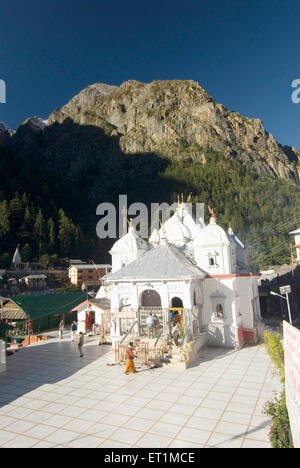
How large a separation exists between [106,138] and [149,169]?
2915 centimetres

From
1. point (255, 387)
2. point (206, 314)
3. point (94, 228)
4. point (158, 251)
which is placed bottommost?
point (255, 387)

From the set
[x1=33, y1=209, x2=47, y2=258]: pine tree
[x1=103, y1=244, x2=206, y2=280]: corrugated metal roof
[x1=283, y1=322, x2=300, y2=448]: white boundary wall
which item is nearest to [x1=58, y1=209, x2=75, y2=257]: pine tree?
[x1=33, y1=209, x2=47, y2=258]: pine tree

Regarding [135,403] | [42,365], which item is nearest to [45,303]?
[42,365]

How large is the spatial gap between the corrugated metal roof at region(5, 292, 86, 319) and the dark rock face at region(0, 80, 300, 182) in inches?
3353

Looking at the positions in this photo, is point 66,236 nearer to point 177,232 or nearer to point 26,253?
point 26,253

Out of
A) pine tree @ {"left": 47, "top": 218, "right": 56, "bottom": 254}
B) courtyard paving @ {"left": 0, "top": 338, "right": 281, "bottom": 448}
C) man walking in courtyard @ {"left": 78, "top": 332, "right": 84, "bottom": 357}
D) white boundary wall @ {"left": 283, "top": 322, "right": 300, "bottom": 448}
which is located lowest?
courtyard paving @ {"left": 0, "top": 338, "right": 281, "bottom": 448}

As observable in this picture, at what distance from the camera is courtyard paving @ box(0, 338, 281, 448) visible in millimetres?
7148

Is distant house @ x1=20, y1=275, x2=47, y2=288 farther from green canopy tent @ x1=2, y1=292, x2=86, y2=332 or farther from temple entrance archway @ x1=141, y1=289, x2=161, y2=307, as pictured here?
temple entrance archway @ x1=141, y1=289, x2=161, y2=307

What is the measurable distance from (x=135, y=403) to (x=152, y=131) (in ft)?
368

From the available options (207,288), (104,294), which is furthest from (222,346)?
(104,294)

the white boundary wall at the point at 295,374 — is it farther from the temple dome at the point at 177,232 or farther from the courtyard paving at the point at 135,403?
the temple dome at the point at 177,232

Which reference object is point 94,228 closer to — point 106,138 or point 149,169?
point 149,169

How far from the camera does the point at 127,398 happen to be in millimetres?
9664
